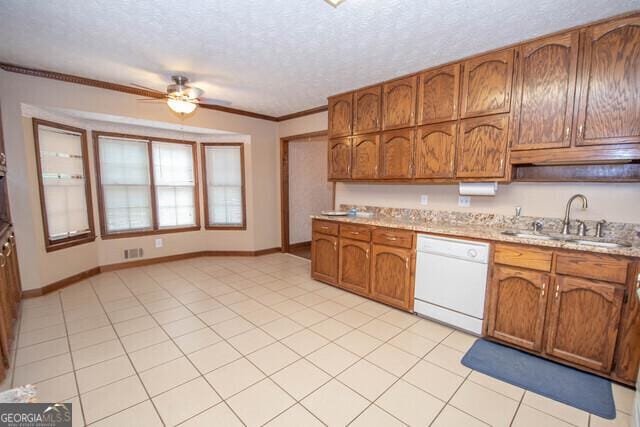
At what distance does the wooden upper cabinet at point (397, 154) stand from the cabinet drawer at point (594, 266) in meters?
1.52

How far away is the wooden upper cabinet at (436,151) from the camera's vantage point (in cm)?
281

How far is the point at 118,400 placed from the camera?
1.80 m

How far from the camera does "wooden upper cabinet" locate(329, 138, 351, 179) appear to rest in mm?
3717

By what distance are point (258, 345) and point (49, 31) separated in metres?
3.05

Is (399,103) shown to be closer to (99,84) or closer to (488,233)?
(488,233)

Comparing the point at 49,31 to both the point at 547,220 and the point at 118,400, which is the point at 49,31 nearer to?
the point at 118,400

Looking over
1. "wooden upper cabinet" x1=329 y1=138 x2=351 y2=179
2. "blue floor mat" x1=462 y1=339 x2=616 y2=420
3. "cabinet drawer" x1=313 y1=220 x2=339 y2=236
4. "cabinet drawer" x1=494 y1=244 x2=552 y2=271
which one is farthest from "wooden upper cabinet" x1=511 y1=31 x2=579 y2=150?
"cabinet drawer" x1=313 y1=220 x2=339 y2=236

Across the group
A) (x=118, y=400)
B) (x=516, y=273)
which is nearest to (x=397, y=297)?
(x=516, y=273)

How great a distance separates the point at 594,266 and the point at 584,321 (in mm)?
408

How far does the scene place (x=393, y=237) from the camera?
303cm

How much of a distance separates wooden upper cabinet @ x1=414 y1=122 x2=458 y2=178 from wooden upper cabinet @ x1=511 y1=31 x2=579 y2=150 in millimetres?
517

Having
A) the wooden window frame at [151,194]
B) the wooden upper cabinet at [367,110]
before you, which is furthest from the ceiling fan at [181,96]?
the wooden upper cabinet at [367,110]

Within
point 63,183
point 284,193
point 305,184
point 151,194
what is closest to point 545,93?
point 284,193

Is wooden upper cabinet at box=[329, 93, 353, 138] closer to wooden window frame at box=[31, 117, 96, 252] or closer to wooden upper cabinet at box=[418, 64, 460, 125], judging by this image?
wooden upper cabinet at box=[418, 64, 460, 125]
